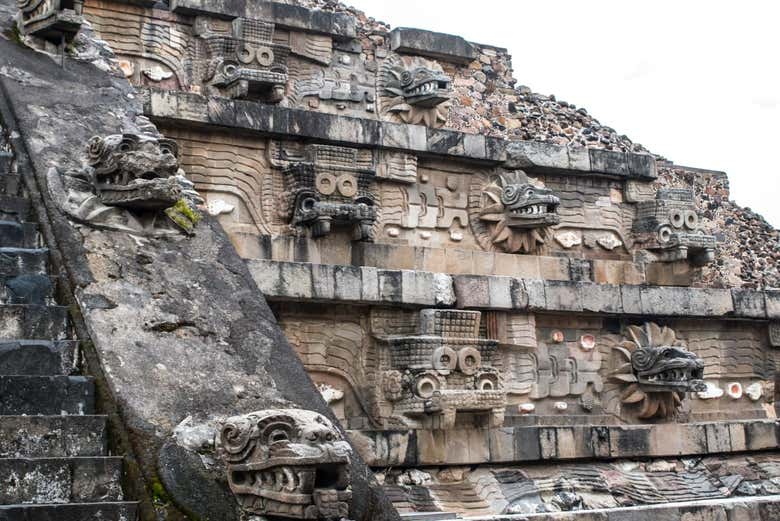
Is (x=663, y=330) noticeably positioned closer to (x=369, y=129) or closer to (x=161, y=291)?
(x=369, y=129)

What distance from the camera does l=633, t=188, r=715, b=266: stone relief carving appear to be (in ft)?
44.9

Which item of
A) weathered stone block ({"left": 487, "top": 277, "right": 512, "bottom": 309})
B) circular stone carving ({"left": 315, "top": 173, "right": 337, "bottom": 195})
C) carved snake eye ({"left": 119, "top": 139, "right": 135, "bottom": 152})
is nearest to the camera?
carved snake eye ({"left": 119, "top": 139, "right": 135, "bottom": 152})

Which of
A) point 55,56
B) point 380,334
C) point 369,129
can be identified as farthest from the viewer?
point 369,129

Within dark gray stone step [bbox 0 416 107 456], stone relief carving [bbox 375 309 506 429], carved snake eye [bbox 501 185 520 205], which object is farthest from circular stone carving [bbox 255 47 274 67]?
dark gray stone step [bbox 0 416 107 456]

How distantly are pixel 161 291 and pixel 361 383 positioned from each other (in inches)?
156

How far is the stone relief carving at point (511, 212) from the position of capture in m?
12.6

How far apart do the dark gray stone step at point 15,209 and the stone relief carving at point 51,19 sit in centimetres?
223

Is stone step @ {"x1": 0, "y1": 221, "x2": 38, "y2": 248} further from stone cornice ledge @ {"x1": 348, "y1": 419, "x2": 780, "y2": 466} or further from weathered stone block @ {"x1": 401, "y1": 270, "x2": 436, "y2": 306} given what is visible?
weathered stone block @ {"x1": 401, "y1": 270, "x2": 436, "y2": 306}

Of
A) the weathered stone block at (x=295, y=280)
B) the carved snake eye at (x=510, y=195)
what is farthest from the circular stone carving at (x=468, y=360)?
the carved snake eye at (x=510, y=195)

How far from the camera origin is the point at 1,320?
653 centimetres

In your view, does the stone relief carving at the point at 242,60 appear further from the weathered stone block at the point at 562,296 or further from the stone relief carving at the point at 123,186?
the stone relief carving at the point at 123,186

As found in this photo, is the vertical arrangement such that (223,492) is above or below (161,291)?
below

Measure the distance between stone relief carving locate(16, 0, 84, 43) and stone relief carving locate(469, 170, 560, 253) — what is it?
15.9ft

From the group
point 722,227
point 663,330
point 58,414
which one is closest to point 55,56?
point 58,414
